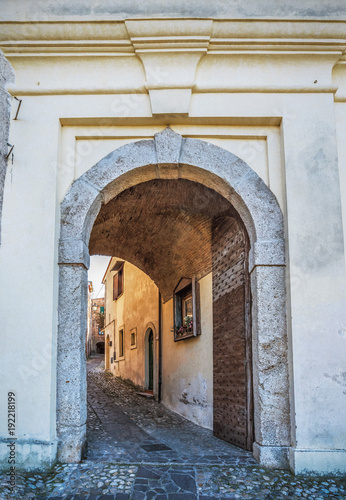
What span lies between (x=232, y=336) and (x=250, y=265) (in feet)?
3.92

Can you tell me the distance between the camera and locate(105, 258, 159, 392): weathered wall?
39.1 ft

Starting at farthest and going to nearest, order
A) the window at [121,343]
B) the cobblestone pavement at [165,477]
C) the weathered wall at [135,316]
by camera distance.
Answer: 1. the window at [121,343]
2. the weathered wall at [135,316]
3. the cobblestone pavement at [165,477]

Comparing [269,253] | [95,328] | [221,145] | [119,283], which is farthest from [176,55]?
[95,328]

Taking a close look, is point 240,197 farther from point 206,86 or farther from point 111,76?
point 111,76

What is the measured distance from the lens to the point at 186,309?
870cm

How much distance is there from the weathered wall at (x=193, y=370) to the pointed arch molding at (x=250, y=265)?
2.18 metres

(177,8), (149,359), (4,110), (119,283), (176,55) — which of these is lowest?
(149,359)

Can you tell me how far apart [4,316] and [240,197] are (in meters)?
2.68

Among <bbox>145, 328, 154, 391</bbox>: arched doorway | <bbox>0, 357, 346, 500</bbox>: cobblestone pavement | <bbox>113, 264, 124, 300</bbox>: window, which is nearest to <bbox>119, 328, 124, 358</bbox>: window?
<bbox>113, 264, 124, 300</bbox>: window

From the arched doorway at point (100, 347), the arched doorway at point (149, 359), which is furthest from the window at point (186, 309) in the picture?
the arched doorway at point (100, 347)

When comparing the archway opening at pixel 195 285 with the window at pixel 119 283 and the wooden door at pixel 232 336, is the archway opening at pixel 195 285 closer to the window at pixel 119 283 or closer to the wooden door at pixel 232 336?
the wooden door at pixel 232 336

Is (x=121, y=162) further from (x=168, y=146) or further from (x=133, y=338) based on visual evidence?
(x=133, y=338)

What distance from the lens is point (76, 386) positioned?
463 centimetres

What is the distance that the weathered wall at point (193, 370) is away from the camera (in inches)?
277
